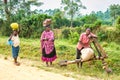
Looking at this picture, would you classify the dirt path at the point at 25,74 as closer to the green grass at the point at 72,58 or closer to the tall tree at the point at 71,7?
the green grass at the point at 72,58

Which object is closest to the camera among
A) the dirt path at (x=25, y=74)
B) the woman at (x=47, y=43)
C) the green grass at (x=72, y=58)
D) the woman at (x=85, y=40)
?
the dirt path at (x=25, y=74)

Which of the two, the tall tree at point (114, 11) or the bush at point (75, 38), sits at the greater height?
the bush at point (75, 38)

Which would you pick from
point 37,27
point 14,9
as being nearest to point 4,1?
point 14,9

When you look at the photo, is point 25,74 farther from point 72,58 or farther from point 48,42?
point 72,58

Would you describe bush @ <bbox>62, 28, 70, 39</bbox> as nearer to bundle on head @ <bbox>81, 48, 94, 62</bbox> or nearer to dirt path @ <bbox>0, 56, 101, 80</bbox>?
bundle on head @ <bbox>81, 48, 94, 62</bbox>

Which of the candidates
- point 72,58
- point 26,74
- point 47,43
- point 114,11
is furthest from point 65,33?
point 114,11

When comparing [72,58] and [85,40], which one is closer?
[85,40]

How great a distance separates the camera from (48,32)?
1161 cm

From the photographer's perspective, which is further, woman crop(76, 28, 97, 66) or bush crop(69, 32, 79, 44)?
bush crop(69, 32, 79, 44)

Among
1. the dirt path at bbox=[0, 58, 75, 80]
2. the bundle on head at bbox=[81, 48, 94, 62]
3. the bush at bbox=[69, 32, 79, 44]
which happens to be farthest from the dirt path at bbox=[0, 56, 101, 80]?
the bush at bbox=[69, 32, 79, 44]

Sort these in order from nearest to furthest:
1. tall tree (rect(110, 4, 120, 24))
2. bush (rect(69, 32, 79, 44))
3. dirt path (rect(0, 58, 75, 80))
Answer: dirt path (rect(0, 58, 75, 80))
bush (rect(69, 32, 79, 44))
tall tree (rect(110, 4, 120, 24))

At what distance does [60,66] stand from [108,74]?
6.46 ft

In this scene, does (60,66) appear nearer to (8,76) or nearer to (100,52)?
(100,52)

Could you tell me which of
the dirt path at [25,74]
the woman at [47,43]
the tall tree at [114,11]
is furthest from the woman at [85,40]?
the tall tree at [114,11]
